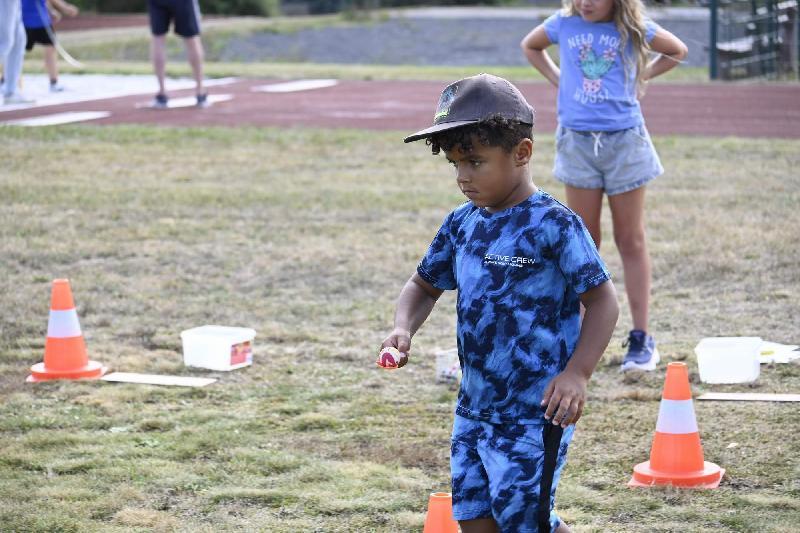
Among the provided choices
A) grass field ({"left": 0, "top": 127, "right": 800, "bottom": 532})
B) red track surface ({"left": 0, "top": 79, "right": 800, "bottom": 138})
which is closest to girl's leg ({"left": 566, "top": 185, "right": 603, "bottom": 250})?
grass field ({"left": 0, "top": 127, "right": 800, "bottom": 532})

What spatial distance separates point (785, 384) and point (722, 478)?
1.27 m

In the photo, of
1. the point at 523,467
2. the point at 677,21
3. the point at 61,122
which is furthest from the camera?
the point at 677,21

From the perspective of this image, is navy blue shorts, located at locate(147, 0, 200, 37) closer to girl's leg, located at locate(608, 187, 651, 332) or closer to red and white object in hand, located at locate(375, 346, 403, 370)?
girl's leg, located at locate(608, 187, 651, 332)

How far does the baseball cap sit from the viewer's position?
3275mm

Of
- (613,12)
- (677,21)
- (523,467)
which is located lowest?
(677,21)

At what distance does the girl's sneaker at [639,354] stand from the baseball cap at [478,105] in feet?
9.47

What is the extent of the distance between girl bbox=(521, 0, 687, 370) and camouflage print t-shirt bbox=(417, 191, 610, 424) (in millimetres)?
2734

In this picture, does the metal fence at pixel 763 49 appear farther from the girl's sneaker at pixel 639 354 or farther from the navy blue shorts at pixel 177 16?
the girl's sneaker at pixel 639 354

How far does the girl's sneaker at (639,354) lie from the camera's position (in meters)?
6.04

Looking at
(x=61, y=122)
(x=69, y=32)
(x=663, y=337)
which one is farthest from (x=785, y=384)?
(x=69, y=32)

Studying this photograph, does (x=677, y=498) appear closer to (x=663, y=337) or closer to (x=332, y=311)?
(x=663, y=337)

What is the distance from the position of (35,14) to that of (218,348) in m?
13.3

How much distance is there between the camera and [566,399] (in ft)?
10.5

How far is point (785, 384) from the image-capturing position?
5.79m
